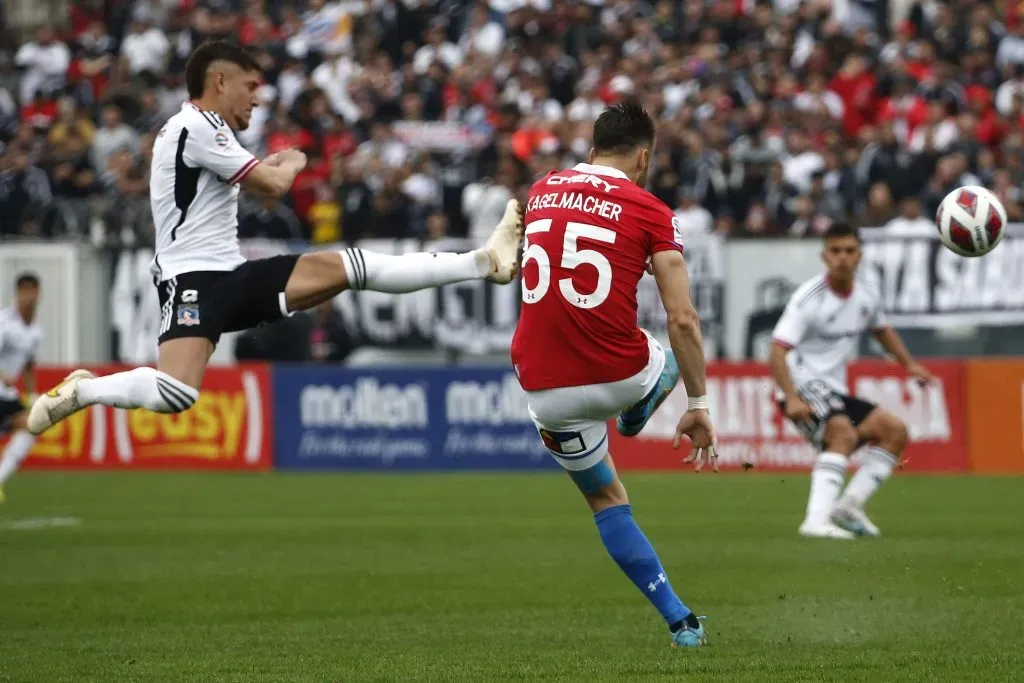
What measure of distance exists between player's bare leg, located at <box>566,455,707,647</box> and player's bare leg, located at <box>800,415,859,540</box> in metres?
4.99

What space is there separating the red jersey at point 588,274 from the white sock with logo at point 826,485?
5.35 meters

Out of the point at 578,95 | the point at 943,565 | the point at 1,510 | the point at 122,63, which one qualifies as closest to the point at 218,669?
the point at 943,565

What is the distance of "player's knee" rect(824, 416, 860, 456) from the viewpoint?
12680 mm

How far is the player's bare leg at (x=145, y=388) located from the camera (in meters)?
8.55

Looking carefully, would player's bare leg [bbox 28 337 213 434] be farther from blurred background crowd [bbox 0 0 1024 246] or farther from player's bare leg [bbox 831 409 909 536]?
blurred background crowd [bbox 0 0 1024 246]

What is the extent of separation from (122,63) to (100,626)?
67.4ft

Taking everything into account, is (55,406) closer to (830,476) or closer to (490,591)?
(490,591)

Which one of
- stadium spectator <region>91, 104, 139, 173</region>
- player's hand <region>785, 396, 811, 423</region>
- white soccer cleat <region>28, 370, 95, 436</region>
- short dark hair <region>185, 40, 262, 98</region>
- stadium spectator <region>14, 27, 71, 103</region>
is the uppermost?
stadium spectator <region>14, 27, 71, 103</region>

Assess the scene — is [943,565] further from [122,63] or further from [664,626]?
[122,63]

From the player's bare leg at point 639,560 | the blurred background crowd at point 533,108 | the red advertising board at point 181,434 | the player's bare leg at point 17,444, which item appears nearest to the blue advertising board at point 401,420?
the red advertising board at point 181,434

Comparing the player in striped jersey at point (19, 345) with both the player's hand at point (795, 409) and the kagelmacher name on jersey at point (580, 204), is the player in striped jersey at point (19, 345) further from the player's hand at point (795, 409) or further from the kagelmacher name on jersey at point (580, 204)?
the kagelmacher name on jersey at point (580, 204)

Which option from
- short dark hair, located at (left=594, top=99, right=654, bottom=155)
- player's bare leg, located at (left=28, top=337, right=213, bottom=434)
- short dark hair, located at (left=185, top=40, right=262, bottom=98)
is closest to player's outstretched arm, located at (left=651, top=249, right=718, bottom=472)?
short dark hair, located at (left=594, top=99, right=654, bottom=155)

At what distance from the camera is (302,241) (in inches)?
895

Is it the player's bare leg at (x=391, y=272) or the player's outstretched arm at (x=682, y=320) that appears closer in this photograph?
the player's outstretched arm at (x=682, y=320)
